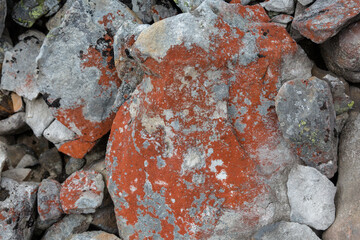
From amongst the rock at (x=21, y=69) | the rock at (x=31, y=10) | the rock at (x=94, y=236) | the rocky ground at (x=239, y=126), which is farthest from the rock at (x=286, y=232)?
the rock at (x=31, y=10)

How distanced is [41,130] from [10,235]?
3.31 feet

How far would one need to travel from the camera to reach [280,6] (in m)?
2.73

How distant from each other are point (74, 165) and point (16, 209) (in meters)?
0.66

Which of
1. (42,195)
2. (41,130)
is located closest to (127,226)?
(42,195)

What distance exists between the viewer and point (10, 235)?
2.98 meters

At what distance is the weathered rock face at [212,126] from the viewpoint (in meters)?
2.45

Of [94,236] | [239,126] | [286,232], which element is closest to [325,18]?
[239,126]

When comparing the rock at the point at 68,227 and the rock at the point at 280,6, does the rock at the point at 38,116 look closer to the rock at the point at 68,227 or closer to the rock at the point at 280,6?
the rock at the point at 68,227

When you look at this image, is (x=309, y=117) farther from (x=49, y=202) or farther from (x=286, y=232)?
(x=49, y=202)

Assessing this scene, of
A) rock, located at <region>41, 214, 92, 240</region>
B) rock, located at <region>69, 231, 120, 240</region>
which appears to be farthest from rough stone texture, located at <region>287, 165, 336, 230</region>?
rock, located at <region>41, 214, 92, 240</region>

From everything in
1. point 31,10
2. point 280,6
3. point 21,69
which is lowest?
point 21,69

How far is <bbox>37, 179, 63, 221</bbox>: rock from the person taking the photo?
120 inches

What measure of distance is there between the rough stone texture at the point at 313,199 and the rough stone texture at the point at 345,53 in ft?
2.58

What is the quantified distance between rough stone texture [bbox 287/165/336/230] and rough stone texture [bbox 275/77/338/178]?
0.43ft
